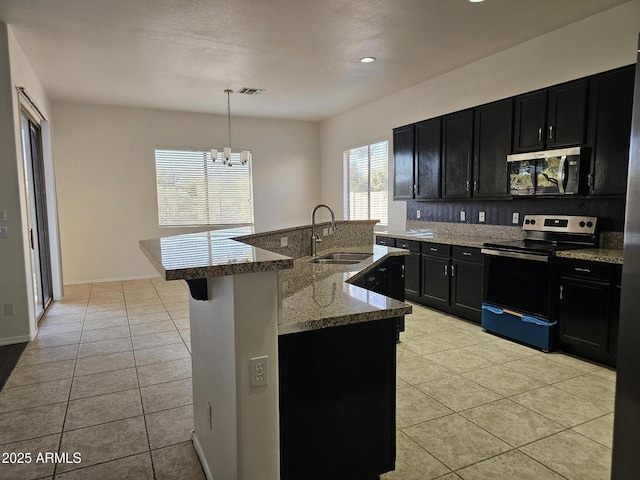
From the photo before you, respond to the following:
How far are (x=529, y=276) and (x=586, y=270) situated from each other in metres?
0.49

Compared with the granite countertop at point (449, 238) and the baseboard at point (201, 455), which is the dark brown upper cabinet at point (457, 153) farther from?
the baseboard at point (201, 455)

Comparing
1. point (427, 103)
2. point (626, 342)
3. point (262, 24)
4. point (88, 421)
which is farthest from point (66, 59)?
point (626, 342)

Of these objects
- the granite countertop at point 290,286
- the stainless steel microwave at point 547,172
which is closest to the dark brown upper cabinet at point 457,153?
the stainless steel microwave at point 547,172

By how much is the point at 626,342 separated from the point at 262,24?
3751 mm

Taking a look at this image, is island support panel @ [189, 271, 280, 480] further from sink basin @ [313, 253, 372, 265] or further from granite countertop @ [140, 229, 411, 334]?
A: sink basin @ [313, 253, 372, 265]

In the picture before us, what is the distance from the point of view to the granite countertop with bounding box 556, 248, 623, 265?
3.21m

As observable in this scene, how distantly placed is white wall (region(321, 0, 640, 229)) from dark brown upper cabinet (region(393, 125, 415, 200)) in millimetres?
349

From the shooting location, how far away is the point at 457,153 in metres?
5.04

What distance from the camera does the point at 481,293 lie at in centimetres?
443

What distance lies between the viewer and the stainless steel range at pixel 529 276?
371 centimetres

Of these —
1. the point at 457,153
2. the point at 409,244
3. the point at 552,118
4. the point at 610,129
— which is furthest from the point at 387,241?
the point at 610,129

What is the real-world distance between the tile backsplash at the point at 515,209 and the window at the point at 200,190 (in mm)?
3621

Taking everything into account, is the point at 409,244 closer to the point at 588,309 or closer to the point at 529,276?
the point at 529,276

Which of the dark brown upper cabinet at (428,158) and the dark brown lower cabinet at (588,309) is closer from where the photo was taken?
the dark brown lower cabinet at (588,309)
